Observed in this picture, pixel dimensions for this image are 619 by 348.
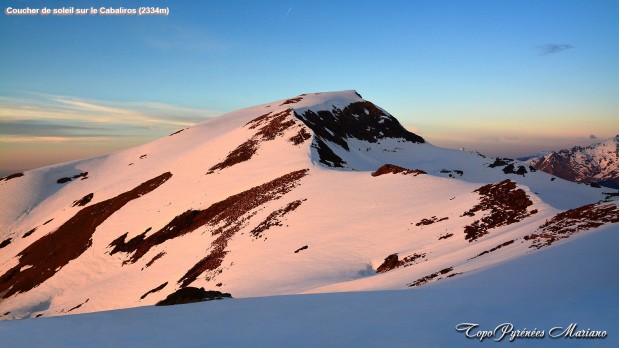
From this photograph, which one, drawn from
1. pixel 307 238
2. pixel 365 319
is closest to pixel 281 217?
pixel 307 238

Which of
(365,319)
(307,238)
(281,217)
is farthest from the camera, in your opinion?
(281,217)

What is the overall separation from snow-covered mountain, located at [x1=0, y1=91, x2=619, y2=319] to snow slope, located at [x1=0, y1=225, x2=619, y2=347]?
5.15m

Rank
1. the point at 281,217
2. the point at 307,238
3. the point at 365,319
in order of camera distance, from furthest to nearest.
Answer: the point at 281,217
the point at 307,238
the point at 365,319

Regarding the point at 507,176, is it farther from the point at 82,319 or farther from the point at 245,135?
the point at 82,319

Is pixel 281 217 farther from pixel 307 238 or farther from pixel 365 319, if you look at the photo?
pixel 365 319

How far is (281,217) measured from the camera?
41969mm

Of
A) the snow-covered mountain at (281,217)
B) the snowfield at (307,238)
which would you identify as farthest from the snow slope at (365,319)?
the snow-covered mountain at (281,217)

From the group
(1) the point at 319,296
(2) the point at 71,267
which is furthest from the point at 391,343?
(2) the point at 71,267

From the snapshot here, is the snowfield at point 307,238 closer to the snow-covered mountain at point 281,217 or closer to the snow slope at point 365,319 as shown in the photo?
the snow slope at point 365,319

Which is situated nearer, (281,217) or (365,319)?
(365,319)

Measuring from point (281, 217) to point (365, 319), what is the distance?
1353 inches

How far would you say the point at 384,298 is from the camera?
370 inches

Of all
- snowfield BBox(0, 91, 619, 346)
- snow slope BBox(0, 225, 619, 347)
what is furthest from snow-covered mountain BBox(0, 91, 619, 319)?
snow slope BBox(0, 225, 619, 347)

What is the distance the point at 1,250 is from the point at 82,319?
8885 cm
